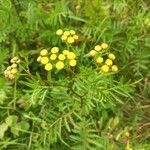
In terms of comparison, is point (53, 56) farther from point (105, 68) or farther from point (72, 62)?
point (105, 68)

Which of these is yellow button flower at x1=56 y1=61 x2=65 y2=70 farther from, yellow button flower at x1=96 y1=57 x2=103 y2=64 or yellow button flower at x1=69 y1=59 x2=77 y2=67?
yellow button flower at x1=96 y1=57 x2=103 y2=64

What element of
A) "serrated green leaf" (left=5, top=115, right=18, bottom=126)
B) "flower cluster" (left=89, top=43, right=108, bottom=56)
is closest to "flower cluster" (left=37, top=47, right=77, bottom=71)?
"flower cluster" (left=89, top=43, right=108, bottom=56)

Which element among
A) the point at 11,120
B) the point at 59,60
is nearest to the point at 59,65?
the point at 59,60

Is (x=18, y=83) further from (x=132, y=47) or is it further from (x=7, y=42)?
(x=132, y=47)

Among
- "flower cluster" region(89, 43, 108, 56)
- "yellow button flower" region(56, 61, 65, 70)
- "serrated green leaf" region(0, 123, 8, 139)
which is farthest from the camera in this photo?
"serrated green leaf" region(0, 123, 8, 139)

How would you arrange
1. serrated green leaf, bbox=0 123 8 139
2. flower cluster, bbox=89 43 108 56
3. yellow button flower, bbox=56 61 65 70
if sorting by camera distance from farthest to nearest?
serrated green leaf, bbox=0 123 8 139 < flower cluster, bbox=89 43 108 56 < yellow button flower, bbox=56 61 65 70

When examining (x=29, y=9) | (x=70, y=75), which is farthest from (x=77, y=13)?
(x=70, y=75)

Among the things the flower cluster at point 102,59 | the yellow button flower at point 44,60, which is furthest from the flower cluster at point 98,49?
the yellow button flower at point 44,60

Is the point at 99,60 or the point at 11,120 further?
the point at 11,120
